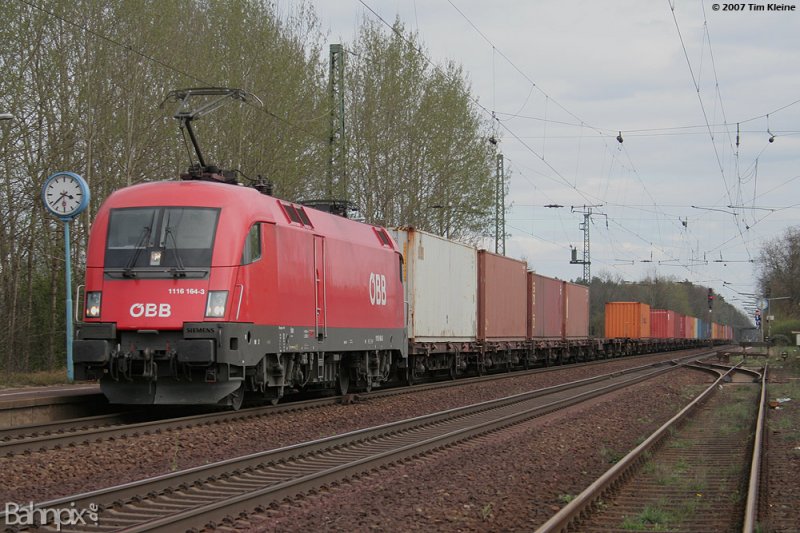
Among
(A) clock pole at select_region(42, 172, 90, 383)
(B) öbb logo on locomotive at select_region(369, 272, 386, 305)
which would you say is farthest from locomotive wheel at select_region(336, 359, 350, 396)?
(A) clock pole at select_region(42, 172, 90, 383)

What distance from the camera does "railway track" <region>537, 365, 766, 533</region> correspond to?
7.90 m

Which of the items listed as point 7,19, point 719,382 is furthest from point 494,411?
point 7,19

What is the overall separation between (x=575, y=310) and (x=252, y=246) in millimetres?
30537

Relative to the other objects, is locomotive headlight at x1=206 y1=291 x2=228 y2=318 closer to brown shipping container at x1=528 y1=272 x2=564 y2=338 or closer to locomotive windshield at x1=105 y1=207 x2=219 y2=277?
locomotive windshield at x1=105 y1=207 x2=219 y2=277

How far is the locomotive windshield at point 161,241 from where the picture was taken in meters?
12.8

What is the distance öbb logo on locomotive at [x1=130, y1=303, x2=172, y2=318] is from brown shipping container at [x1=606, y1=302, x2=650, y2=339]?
1698 inches

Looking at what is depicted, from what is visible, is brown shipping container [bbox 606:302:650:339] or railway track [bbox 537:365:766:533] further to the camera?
brown shipping container [bbox 606:302:650:339]

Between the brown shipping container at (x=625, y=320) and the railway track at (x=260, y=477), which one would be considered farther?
the brown shipping container at (x=625, y=320)

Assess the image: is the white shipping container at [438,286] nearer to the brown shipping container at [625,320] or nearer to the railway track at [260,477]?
the railway track at [260,477]

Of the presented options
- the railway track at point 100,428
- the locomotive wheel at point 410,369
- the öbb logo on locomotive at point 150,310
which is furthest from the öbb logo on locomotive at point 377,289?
the öbb logo on locomotive at point 150,310

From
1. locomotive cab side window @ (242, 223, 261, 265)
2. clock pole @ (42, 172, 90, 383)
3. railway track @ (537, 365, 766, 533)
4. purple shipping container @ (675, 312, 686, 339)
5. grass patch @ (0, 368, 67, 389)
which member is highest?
clock pole @ (42, 172, 90, 383)

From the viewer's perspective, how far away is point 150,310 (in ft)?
41.7

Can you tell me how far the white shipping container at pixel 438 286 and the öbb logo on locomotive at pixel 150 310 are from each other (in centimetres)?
998

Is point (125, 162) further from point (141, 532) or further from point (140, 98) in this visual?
point (141, 532)
